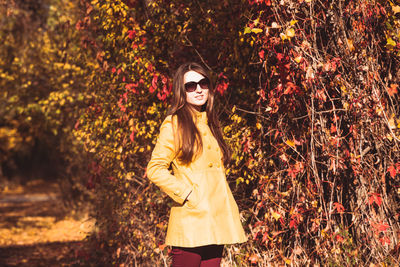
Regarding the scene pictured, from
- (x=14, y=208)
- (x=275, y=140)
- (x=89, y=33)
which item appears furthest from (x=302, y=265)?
(x=14, y=208)

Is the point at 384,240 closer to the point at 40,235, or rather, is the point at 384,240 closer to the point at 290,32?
the point at 290,32

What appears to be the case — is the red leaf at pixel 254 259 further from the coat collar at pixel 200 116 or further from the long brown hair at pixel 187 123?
the coat collar at pixel 200 116

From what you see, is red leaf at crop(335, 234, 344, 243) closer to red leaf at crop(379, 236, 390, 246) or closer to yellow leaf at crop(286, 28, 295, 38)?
red leaf at crop(379, 236, 390, 246)

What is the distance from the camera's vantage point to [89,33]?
22.3ft

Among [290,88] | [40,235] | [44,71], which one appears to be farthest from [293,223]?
[44,71]

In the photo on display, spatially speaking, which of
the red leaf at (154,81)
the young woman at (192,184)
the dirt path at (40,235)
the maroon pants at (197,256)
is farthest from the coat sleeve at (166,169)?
the dirt path at (40,235)

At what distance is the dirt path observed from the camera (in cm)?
812

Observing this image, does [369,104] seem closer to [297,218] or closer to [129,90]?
[297,218]

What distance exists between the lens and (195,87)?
10.7 ft

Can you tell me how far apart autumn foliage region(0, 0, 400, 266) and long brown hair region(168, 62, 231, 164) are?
0.93 m

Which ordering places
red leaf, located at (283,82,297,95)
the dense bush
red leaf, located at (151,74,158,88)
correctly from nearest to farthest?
red leaf, located at (283,82,297,95)
red leaf, located at (151,74,158,88)
the dense bush

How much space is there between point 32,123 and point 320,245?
10563 millimetres

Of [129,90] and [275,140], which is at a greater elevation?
[129,90]

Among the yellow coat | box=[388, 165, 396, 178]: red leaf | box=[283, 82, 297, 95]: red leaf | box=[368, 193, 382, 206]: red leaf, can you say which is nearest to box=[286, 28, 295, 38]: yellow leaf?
box=[283, 82, 297, 95]: red leaf
